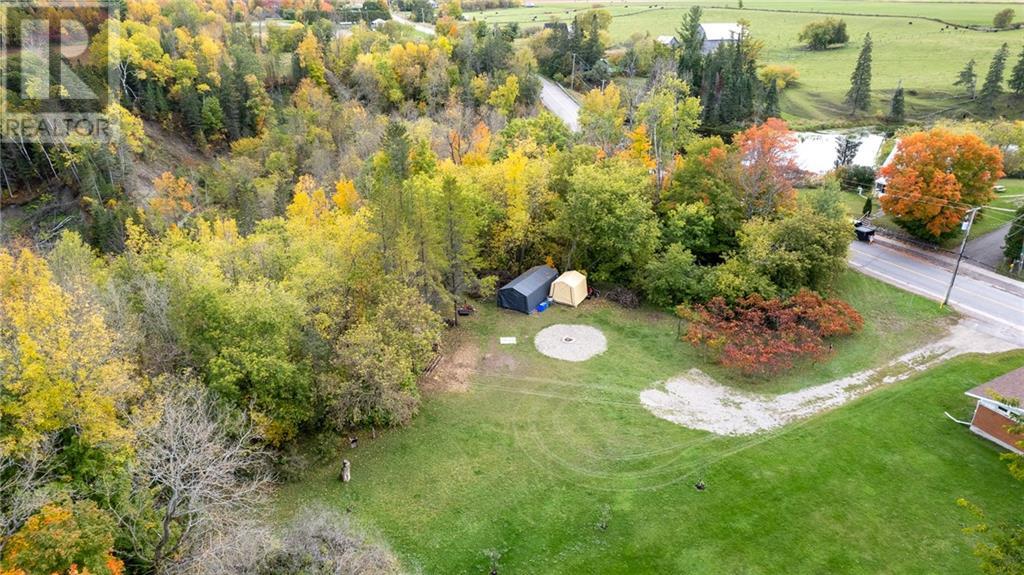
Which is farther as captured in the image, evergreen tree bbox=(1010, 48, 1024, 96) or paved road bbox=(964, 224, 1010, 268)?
evergreen tree bbox=(1010, 48, 1024, 96)

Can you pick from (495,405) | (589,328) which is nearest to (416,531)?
(495,405)

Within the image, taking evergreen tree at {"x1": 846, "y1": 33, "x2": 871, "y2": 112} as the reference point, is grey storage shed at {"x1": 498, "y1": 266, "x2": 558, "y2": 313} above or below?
below

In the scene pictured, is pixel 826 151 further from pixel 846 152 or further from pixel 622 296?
pixel 622 296

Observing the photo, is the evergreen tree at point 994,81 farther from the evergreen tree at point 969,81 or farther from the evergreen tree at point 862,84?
the evergreen tree at point 862,84

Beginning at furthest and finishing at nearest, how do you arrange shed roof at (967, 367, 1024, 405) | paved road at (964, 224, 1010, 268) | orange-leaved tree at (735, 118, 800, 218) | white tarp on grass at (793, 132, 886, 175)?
white tarp on grass at (793, 132, 886, 175) < paved road at (964, 224, 1010, 268) < orange-leaved tree at (735, 118, 800, 218) < shed roof at (967, 367, 1024, 405)

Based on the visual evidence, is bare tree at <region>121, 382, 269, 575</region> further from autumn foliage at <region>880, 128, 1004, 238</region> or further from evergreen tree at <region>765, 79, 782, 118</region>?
evergreen tree at <region>765, 79, 782, 118</region>

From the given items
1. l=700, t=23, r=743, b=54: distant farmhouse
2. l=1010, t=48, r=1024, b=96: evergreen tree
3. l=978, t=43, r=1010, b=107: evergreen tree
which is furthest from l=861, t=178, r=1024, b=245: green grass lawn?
l=700, t=23, r=743, b=54: distant farmhouse

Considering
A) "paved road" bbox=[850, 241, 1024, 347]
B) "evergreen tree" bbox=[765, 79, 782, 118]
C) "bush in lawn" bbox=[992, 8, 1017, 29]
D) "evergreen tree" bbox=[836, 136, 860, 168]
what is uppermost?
"bush in lawn" bbox=[992, 8, 1017, 29]

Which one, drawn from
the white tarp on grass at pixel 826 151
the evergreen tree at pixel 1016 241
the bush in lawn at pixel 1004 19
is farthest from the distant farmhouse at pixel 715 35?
the evergreen tree at pixel 1016 241
